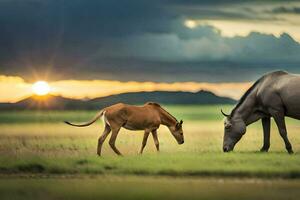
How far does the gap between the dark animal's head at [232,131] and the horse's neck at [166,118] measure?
1.37 metres

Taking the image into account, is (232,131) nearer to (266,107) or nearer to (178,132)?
(266,107)

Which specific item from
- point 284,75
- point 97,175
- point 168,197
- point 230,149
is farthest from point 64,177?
point 284,75

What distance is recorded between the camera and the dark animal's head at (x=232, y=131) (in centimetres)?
2052

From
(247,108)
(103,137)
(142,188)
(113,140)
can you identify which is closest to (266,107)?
(247,108)

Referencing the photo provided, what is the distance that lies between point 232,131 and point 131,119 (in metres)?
2.91

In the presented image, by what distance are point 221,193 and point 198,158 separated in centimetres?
325

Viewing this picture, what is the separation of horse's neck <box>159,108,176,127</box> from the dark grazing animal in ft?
4.60

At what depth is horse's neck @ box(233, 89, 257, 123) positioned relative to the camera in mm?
20822

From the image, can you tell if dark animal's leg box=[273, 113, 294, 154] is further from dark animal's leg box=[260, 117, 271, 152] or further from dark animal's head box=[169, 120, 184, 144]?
dark animal's head box=[169, 120, 184, 144]

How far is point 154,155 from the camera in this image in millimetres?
18391

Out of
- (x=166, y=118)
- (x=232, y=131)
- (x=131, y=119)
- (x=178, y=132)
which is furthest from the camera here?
(x=232, y=131)

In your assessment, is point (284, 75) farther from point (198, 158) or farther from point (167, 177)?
point (167, 177)

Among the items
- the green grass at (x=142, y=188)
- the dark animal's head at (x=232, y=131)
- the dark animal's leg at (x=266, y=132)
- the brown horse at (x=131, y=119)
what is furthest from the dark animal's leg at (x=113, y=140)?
the dark animal's leg at (x=266, y=132)

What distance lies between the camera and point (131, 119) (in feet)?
63.1
